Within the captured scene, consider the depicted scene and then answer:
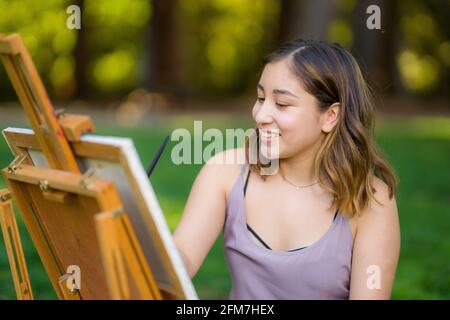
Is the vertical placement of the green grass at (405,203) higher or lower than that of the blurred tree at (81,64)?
higher

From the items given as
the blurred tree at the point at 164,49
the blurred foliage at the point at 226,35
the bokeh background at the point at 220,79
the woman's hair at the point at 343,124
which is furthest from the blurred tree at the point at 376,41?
the blurred foliage at the point at 226,35

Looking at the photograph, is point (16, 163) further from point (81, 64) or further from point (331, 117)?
point (81, 64)

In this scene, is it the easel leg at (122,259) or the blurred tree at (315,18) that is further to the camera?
the blurred tree at (315,18)

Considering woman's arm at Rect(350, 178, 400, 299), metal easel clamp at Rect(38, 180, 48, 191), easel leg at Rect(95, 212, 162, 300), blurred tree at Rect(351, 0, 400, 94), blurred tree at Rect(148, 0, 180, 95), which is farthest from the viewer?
blurred tree at Rect(148, 0, 180, 95)

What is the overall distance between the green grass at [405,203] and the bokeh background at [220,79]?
14mm

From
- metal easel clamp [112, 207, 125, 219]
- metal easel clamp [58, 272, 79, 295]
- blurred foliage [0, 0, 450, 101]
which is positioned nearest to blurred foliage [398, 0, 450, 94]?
blurred foliage [0, 0, 450, 101]

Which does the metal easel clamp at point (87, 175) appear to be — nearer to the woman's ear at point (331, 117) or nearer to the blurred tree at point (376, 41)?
the woman's ear at point (331, 117)

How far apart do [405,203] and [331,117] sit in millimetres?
4594

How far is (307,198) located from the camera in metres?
3.14

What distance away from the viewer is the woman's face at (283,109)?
2912 mm

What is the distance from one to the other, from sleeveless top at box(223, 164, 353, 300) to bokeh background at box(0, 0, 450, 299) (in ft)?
2.36

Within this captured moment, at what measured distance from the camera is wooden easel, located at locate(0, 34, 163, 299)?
7.05 ft

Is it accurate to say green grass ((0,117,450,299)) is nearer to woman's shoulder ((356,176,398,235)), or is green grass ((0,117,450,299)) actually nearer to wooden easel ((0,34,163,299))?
wooden easel ((0,34,163,299))

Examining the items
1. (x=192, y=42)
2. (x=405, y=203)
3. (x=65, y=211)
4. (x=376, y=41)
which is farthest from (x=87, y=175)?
(x=192, y=42)
